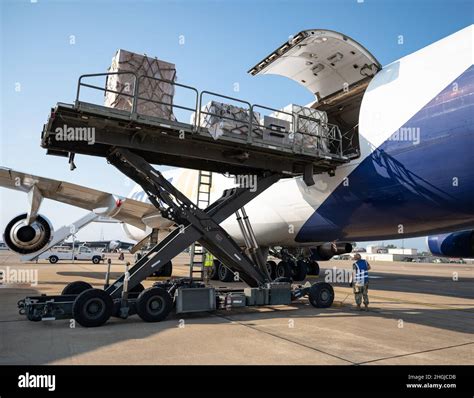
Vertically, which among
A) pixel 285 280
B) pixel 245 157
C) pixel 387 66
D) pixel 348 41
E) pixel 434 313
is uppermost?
pixel 348 41

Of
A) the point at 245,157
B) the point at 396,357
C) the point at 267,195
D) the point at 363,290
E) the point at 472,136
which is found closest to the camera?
the point at 396,357

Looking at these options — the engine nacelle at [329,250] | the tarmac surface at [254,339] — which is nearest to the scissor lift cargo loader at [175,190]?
the tarmac surface at [254,339]

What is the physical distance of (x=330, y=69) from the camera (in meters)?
11.2

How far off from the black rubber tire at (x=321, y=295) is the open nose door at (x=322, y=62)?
19.3 feet

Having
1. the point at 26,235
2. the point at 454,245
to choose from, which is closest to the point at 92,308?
the point at 26,235

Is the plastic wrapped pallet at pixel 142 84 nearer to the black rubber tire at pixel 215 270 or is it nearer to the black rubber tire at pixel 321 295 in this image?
the black rubber tire at pixel 321 295

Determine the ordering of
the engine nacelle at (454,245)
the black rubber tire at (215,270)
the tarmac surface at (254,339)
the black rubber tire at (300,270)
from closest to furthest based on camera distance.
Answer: the tarmac surface at (254,339) → the engine nacelle at (454,245) → the black rubber tire at (300,270) → the black rubber tire at (215,270)

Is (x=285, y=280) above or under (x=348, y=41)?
under

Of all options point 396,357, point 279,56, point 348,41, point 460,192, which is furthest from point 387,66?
point 396,357

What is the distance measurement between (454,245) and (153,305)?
11930 mm

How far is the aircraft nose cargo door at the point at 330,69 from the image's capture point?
9938 mm

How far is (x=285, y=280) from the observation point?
404 inches

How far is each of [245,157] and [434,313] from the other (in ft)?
20.0
